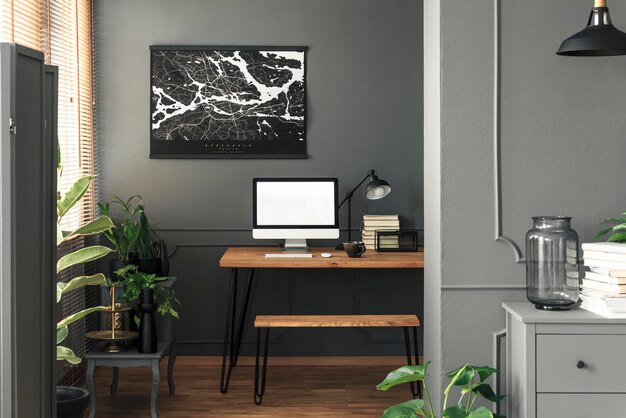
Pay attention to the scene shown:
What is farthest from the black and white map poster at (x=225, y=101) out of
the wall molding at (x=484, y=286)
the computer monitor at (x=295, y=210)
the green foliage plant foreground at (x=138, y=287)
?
the wall molding at (x=484, y=286)

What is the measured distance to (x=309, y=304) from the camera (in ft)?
18.2

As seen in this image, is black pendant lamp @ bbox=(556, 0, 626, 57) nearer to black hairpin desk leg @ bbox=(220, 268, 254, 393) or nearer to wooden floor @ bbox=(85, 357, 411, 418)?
wooden floor @ bbox=(85, 357, 411, 418)

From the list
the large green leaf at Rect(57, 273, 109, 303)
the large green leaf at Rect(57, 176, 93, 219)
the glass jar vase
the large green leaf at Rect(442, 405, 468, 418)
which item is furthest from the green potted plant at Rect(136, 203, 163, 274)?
the glass jar vase

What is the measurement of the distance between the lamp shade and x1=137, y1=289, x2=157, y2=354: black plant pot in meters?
1.56

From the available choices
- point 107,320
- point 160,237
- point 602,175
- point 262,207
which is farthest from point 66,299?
point 602,175

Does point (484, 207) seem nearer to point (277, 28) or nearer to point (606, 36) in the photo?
point (606, 36)

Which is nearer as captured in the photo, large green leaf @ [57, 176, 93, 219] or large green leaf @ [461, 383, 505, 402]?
large green leaf @ [461, 383, 505, 402]

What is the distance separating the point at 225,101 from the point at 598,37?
2942mm

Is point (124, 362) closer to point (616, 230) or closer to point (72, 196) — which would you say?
point (72, 196)

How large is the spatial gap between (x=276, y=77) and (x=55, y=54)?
1432mm

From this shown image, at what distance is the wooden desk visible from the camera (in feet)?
15.4

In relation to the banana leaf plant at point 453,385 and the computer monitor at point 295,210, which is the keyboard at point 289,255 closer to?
the computer monitor at point 295,210

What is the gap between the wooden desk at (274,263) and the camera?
469 centimetres

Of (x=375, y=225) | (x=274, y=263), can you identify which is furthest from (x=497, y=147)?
(x=375, y=225)
